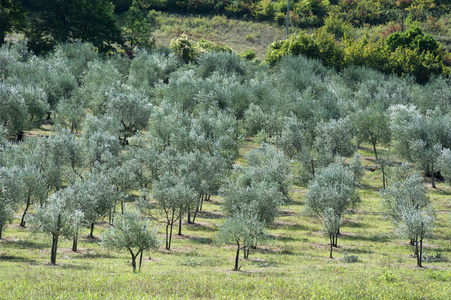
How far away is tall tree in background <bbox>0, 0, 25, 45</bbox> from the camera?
99562 mm

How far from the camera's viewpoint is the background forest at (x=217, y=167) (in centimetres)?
3628

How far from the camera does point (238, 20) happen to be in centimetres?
14288

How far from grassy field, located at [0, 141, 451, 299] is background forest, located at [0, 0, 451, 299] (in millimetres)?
199

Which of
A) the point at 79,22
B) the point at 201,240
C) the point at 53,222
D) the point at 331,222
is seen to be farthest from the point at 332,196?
the point at 79,22

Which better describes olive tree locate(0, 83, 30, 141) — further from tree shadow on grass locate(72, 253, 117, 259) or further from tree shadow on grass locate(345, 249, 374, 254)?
tree shadow on grass locate(345, 249, 374, 254)

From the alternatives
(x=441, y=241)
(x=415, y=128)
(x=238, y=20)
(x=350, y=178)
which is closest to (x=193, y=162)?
(x=350, y=178)

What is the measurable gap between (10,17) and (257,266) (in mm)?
83510

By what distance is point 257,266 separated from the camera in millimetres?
40656

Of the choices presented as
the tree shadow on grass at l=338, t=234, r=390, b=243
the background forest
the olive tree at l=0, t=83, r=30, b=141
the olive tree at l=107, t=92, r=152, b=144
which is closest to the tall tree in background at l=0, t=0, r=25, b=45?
the background forest

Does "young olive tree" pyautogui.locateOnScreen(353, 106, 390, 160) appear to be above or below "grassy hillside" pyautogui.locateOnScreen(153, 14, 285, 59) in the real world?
below

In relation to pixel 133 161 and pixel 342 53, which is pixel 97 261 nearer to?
pixel 133 161

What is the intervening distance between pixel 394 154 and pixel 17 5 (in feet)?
264

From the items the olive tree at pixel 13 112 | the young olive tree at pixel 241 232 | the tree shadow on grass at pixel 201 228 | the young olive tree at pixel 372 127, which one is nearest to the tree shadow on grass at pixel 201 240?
the tree shadow on grass at pixel 201 228

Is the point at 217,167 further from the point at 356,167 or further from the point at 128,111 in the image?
the point at 128,111
